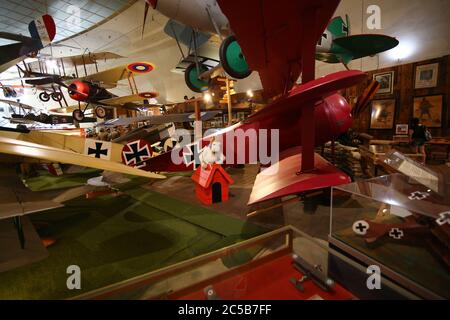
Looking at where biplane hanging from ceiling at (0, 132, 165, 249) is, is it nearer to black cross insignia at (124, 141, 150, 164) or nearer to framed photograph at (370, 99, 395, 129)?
black cross insignia at (124, 141, 150, 164)

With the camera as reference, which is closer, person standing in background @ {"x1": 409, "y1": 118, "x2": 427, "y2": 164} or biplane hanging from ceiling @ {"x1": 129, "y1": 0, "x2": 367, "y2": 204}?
biplane hanging from ceiling @ {"x1": 129, "y1": 0, "x2": 367, "y2": 204}

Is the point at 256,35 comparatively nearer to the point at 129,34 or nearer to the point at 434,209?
the point at 434,209

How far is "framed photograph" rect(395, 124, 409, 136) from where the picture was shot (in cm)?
545

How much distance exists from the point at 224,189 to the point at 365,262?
87.2 inches

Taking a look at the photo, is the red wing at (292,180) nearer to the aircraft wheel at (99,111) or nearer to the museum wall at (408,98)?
the museum wall at (408,98)

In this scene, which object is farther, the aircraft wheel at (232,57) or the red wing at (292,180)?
the aircraft wheel at (232,57)

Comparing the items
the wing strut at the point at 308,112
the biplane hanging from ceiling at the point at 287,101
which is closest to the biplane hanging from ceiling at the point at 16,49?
the biplane hanging from ceiling at the point at 287,101

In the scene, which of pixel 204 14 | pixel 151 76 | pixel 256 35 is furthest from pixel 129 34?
pixel 256 35

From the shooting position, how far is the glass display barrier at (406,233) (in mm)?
1103

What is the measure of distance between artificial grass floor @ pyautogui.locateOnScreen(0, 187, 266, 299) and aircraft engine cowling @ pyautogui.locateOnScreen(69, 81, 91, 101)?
344 centimetres

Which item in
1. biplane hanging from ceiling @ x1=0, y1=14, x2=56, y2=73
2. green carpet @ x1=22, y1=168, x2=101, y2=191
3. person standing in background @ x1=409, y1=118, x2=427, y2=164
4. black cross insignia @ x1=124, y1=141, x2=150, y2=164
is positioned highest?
biplane hanging from ceiling @ x1=0, y1=14, x2=56, y2=73

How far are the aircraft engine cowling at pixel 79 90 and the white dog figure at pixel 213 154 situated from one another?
14.6 ft

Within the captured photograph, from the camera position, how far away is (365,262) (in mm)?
1216

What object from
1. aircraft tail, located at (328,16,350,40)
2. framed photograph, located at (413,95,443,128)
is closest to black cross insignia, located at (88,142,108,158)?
aircraft tail, located at (328,16,350,40)
